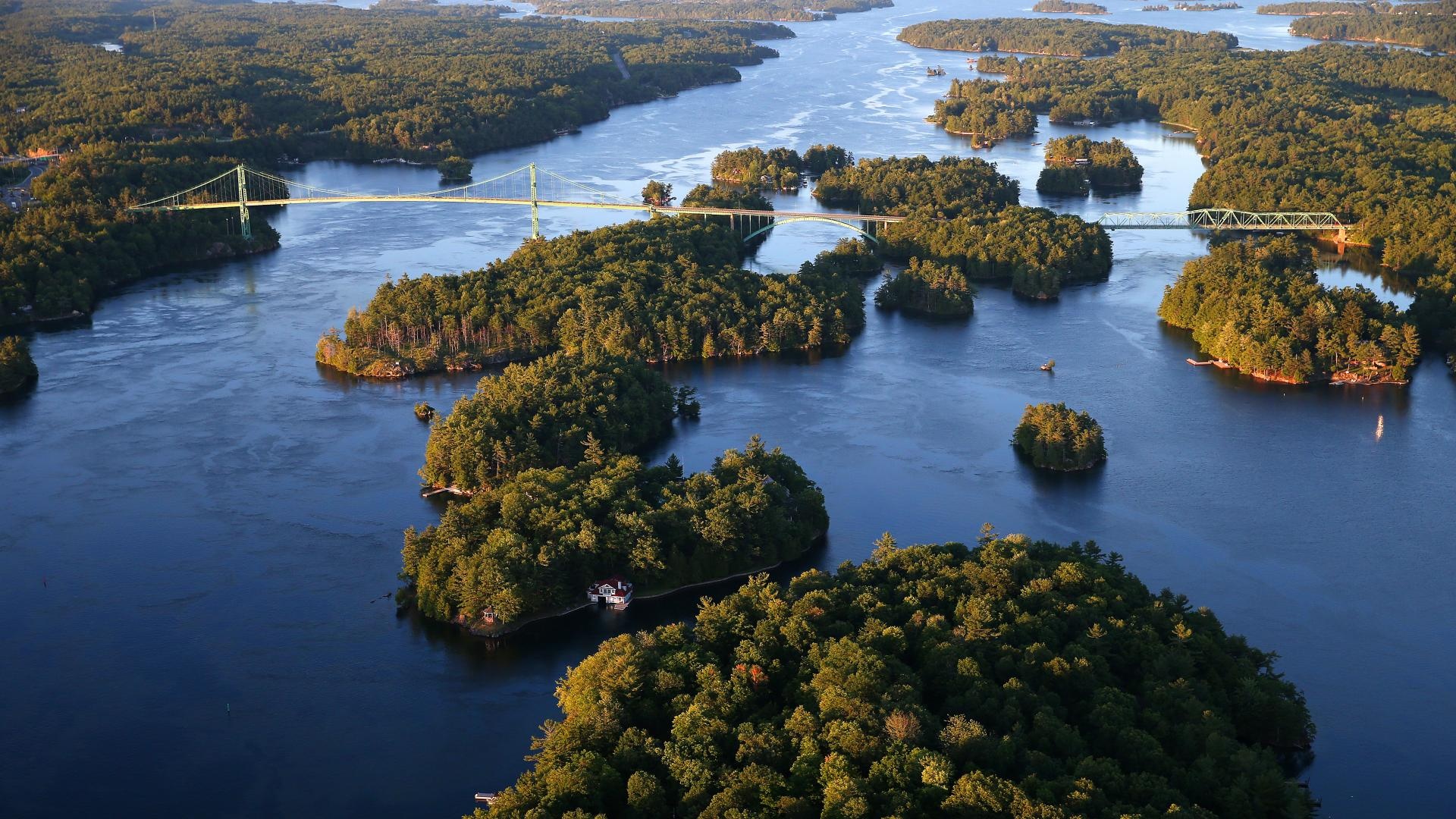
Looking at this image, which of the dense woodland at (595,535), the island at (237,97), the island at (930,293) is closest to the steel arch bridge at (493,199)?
the island at (237,97)

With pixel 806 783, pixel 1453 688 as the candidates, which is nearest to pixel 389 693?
pixel 806 783

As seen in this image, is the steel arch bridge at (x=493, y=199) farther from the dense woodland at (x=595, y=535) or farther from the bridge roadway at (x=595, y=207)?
the dense woodland at (x=595, y=535)

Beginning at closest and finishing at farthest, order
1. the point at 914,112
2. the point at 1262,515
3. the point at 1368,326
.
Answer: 1. the point at 1262,515
2. the point at 1368,326
3. the point at 914,112

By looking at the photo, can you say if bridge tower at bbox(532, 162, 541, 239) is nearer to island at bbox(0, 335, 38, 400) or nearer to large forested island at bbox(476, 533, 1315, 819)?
island at bbox(0, 335, 38, 400)

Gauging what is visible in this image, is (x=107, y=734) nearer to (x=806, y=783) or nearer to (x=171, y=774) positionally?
(x=171, y=774)

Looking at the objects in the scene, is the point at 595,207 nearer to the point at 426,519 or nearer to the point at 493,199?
the point at 493,199

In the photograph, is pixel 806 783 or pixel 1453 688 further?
pixel 1453 688

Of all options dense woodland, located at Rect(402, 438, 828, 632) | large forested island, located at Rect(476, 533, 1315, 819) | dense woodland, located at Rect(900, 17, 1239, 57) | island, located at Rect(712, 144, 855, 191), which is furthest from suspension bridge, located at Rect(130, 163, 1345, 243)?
dense woodland, located at Rect(900, 17, 1239, 57)

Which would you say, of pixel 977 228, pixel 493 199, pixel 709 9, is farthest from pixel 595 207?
pixel 709 9
